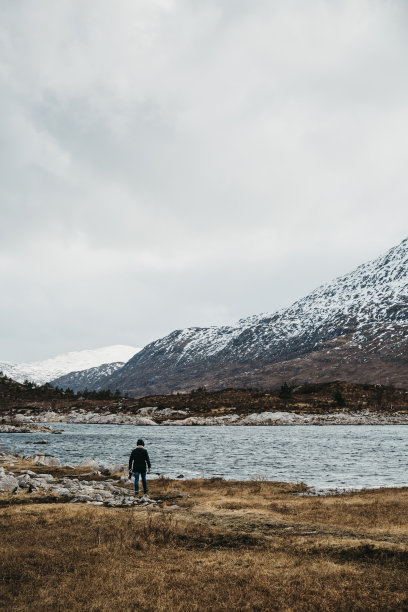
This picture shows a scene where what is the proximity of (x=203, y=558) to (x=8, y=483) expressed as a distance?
1759 cm

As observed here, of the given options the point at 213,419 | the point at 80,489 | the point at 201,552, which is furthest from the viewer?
the point at 213,419

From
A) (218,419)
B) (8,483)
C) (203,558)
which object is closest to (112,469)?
(8,483)

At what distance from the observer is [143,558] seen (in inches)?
538

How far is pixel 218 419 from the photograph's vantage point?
113500mm

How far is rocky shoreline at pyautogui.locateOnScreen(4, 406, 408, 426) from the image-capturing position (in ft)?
349

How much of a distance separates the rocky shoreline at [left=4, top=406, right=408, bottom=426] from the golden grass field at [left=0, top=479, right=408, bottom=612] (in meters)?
79.9

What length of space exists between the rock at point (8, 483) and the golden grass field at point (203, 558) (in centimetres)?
446

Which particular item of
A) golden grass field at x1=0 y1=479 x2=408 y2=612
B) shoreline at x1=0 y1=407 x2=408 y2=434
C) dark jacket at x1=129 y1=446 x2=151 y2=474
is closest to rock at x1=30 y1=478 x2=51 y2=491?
golden grass field at x1=0 y1=479 x2=408 y2=612

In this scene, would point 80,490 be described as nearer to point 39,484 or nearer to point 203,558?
point 39,484

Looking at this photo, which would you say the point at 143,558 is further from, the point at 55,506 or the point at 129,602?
the point at 55,506

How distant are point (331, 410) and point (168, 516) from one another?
105063mm

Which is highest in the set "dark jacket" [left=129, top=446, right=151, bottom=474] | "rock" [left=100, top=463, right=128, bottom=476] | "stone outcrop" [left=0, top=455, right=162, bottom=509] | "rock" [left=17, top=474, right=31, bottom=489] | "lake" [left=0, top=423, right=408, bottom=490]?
"dark jacket" [left=129, top=446, right=151, bottom=474]

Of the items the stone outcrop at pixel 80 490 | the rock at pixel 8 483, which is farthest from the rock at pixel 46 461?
the rock at pixel 8 483

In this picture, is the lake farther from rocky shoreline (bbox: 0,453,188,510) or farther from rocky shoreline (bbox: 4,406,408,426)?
rocky shoreline (bbox: 4,406,408,426)
